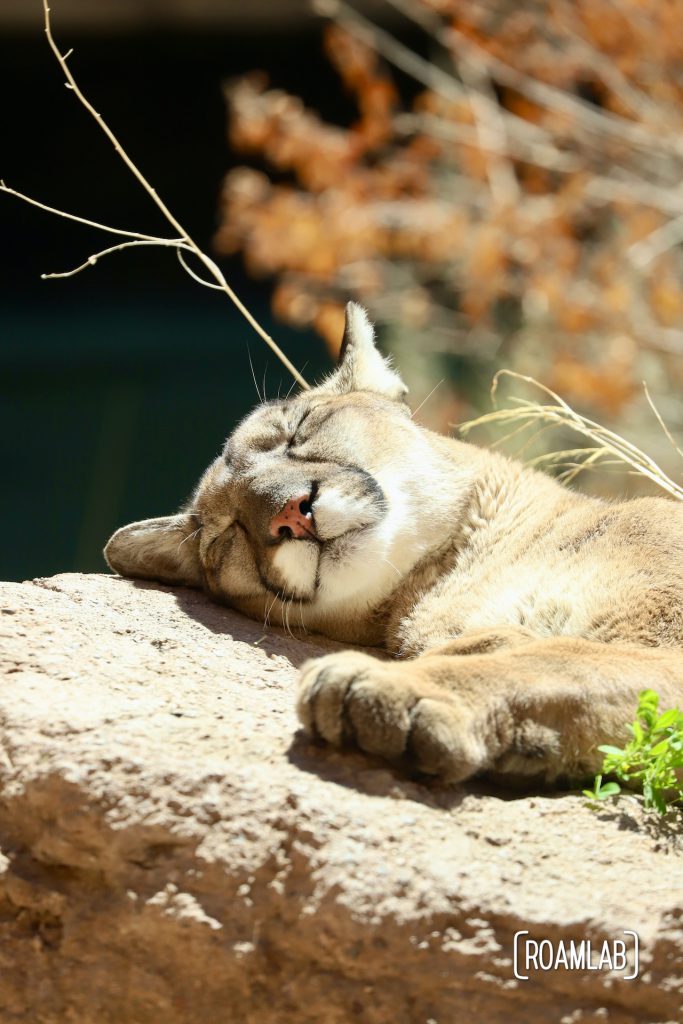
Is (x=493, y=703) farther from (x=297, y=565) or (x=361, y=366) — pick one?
(x=361, y=366)

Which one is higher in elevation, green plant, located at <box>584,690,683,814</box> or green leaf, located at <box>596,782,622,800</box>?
green plant, located at <box>584,690,683,814</box>

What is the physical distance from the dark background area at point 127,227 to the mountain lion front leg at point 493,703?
6.84 m

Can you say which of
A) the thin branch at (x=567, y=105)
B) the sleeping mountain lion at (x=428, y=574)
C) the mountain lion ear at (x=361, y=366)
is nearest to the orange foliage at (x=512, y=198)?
the thin branch at (x=567, y=105)

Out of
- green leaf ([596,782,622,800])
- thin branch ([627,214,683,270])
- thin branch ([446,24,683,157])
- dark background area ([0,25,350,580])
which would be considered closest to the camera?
green leaf ([596,782,622,800])

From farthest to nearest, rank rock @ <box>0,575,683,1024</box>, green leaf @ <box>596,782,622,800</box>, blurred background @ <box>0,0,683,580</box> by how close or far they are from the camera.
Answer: blurred background @ <box>0,0,683,580</box>
green leaf @ <box>596,782,622,800</box>
rock @ <box>0,575,683,1024</box>

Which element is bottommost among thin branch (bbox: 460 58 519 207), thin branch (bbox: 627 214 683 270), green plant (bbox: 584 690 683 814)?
green plant (bbox: 584 690 683 814)

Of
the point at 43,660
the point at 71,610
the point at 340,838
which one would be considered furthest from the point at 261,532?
the point at 340,838

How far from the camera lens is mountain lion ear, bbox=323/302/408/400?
13.7ft

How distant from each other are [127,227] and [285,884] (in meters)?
9.35

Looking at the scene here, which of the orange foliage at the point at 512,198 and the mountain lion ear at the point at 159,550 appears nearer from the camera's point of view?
the mountain lion ear at the point at 159,550

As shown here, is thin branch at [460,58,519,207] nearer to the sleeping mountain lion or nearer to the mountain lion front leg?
the sleeping mountain lion

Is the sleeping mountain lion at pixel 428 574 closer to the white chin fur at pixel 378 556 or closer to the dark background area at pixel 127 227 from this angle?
the white chin fur at pixel 378 556

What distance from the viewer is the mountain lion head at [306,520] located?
331 cm

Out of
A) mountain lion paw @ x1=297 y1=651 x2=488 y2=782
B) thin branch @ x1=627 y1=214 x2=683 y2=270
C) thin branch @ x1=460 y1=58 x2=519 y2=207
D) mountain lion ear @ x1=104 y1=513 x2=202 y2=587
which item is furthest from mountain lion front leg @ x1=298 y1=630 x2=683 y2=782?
thin branch @ x1=460 y1=58 x2=519 y2=207
